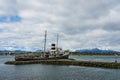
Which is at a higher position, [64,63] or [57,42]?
[57,42]

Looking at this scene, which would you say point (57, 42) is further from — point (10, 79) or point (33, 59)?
point (10, 79)

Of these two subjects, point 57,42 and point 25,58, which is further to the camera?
point 57,42

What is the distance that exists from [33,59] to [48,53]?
1370cm

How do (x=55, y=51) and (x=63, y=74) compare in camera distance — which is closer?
(x=63, y=74)

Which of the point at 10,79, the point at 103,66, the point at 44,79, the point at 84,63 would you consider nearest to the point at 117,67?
the point at 103,66

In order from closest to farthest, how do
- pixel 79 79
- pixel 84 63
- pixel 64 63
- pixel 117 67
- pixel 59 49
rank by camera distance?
1. pixel 79 79
2. pixel 117 67
3. pixel 84 63
4. pixel 64 63
5. pixel 59 49

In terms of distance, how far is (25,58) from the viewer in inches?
4218

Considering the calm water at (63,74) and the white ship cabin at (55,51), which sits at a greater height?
the white ship cabin at (55,51)

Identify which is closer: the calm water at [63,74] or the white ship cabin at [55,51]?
the calm water at [63,74]

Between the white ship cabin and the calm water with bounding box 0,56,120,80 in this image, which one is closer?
the calm water with bounding box 0,56,120,80

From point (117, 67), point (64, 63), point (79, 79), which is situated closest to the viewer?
point (79, 79)

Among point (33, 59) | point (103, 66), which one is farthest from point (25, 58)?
point (103, 66)

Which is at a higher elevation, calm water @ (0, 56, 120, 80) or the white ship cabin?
the white ship cabin

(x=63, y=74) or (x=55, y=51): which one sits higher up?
(x=55, y=51)
